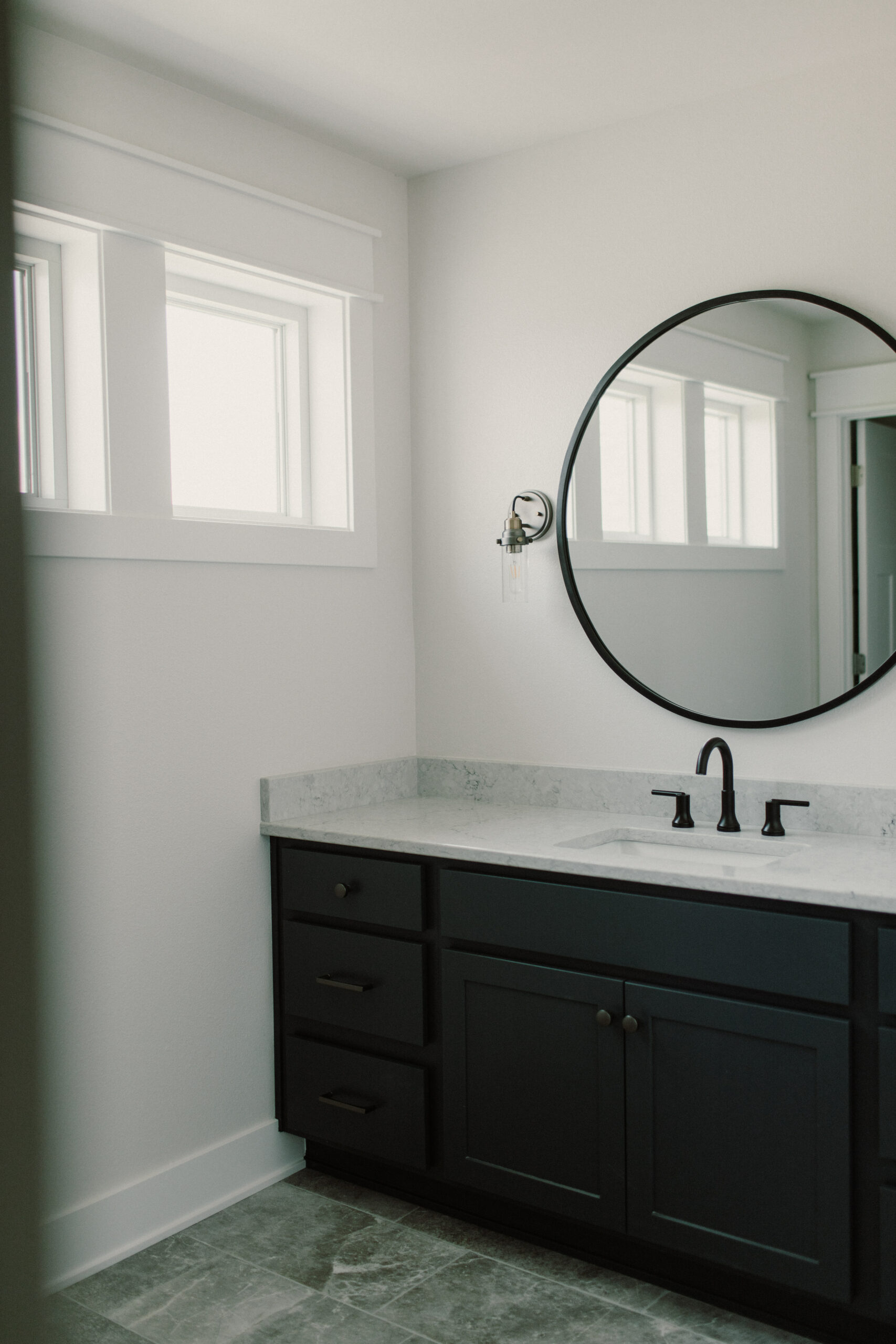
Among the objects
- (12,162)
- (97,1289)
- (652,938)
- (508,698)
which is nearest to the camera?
(12,162)

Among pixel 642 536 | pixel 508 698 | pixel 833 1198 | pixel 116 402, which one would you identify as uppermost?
pixel 116 402

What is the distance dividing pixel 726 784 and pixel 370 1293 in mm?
1243

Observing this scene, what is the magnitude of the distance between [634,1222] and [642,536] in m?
1.45

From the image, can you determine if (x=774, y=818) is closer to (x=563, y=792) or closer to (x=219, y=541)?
(x=563, y=792)

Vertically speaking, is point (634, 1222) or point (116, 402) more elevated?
point (116, 402)

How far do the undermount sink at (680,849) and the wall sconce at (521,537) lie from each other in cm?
68

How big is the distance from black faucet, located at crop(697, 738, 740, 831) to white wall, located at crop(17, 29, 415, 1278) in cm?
95

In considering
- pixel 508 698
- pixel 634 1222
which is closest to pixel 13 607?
pixel 634 1222

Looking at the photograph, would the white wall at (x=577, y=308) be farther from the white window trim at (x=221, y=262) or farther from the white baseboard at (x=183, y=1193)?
the white baseboard at (x=183, y=1193)

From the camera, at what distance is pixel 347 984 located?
8.18ft

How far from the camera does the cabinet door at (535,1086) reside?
2141 millimetres

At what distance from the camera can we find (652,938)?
2.06m

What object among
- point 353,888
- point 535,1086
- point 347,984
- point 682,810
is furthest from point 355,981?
point 682,810

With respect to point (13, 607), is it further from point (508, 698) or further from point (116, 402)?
point (508, 698)
